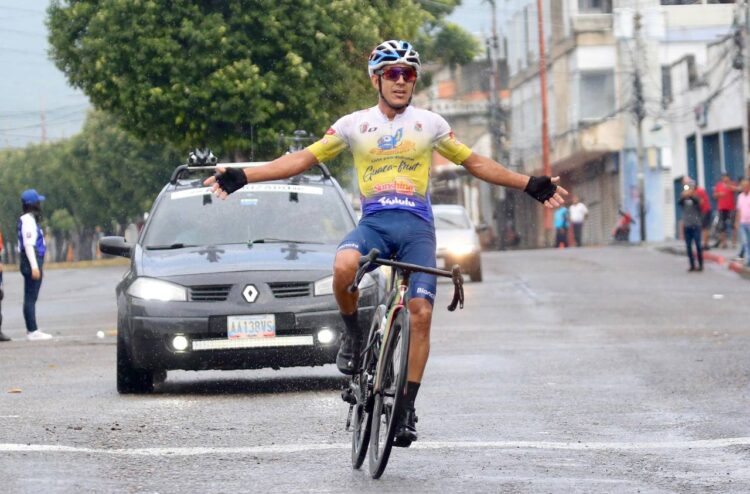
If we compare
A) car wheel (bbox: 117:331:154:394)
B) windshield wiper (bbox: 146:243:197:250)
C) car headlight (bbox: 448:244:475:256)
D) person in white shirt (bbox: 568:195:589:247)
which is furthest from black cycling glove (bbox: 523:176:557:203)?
person in white shirt (bbox: 568:195:589:247)

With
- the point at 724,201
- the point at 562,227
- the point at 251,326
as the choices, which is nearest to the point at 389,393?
the point at 251,326

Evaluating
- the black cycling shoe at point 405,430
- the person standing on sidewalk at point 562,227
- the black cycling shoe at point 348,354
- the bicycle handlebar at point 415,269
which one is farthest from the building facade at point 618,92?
the black cycling shoe at point 405,430

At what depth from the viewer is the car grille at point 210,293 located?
39.8 feet

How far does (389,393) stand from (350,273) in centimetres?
68

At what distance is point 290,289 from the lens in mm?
12219

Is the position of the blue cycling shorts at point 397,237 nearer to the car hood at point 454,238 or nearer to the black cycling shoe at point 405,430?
the black cycling shoe at point 405,430

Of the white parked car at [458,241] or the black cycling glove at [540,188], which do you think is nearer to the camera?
the black cycling glove at [540,188]

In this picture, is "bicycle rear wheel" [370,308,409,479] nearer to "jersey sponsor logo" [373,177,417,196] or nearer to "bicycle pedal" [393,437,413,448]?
"bicycle pedal" [393,437,413,448]

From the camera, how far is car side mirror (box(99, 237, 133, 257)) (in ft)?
42.9

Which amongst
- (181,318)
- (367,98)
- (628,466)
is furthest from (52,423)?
(367,98)

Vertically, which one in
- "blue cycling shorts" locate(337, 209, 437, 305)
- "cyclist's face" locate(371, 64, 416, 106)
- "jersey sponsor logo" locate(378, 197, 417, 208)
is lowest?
"blue cycling shorts" locate(337, 209, 437, 305)

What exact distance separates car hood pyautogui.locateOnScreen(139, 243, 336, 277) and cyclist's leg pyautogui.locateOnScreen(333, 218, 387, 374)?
3.57 m

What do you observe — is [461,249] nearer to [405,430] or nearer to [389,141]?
[389,141]

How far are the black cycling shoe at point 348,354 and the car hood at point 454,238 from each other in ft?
78.2
